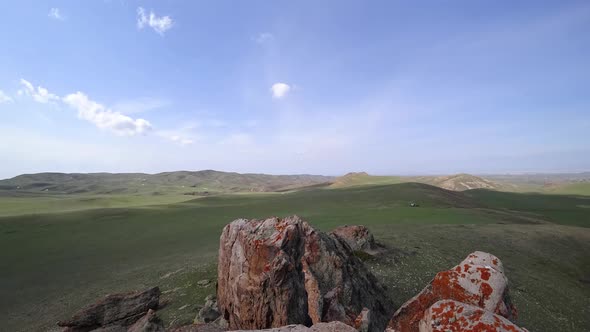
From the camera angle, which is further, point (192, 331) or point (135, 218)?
point (135, 218)

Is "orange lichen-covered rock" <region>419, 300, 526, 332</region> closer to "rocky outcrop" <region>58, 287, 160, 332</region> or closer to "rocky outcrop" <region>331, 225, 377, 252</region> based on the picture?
"rocky outcrop" <region>58, 287, 160, 332</region>

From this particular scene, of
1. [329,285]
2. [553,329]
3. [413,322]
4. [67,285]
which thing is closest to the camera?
[413,322]

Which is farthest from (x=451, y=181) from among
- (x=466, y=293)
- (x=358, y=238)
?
(x=466, y=293)

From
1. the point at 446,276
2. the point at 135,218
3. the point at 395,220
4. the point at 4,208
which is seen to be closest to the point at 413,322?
the point at 446,276

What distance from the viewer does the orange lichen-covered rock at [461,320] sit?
639 centimetres

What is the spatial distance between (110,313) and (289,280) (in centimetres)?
1154

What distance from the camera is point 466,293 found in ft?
29.5

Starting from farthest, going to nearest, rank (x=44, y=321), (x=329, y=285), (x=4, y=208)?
(x=4, y=208) → (x=44, y=321) → (x=329, y=285)

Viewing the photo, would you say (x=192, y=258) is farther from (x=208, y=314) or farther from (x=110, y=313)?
(x=208, y=314)

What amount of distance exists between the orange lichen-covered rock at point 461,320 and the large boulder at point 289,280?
3.65m

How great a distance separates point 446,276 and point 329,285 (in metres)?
5.85

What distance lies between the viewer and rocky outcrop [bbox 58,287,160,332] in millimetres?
16766

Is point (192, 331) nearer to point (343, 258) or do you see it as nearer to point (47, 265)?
point (343, 258)

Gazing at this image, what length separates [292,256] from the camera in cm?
1430
